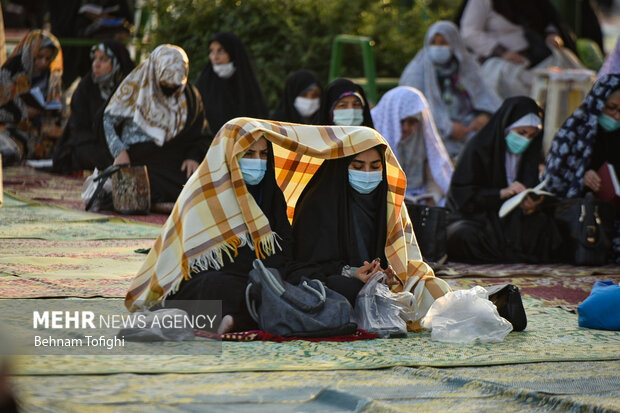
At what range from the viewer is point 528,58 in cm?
1208

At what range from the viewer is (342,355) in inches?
163

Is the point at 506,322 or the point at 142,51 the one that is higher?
the point at 142,51

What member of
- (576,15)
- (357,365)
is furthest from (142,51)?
(357,365)

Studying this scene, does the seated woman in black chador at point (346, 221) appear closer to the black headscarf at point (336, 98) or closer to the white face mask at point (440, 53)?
the black headscarf at point (336, 98)

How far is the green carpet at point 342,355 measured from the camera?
3.77m

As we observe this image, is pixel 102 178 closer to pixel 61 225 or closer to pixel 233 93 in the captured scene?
pixel 61 225

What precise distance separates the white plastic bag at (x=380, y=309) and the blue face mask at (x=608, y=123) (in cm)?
337

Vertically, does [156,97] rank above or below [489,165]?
above

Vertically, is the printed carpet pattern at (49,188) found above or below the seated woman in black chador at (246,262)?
below

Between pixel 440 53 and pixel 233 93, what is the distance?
1968mm

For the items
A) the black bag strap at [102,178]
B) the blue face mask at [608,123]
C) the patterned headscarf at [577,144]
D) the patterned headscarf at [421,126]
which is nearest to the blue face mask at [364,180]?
the patterned headscarf at [421,126]

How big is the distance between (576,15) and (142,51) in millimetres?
5206

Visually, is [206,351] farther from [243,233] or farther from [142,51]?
[142,51]

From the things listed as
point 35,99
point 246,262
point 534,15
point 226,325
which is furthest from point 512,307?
point 534,15
